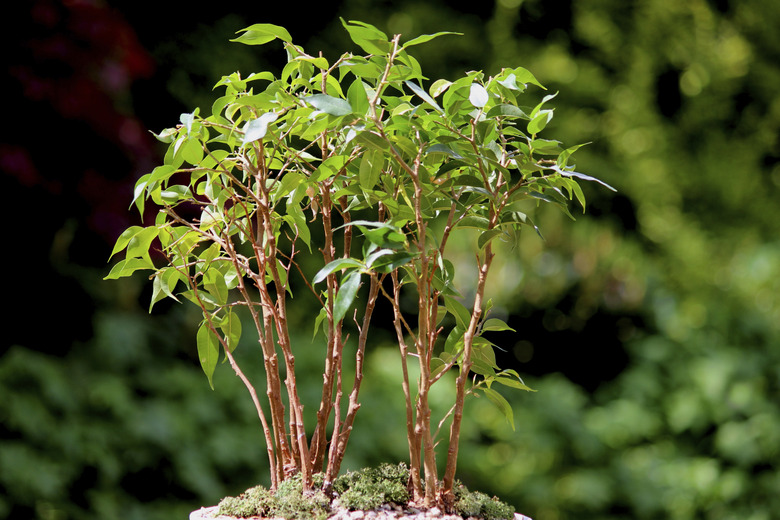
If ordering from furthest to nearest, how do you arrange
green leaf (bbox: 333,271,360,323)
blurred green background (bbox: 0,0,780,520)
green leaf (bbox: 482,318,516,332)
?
blurred green background (bbox: 0,0,780,520), green leaf (bbox: 482,318,516,332), green leaf (bbox: 333,271,360,323)

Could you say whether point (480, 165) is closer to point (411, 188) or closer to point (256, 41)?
point (411, 188)

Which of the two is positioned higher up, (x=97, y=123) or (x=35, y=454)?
(x=97, y=123)

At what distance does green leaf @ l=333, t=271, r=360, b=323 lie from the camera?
0.62 m

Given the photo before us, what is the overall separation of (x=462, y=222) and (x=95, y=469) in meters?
1.57

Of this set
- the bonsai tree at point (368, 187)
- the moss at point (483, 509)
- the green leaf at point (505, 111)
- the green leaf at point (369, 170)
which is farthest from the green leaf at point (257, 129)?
the moss at point (483, 509)

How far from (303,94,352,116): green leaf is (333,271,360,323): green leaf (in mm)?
144

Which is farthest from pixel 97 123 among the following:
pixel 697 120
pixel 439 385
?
pixel 697 120

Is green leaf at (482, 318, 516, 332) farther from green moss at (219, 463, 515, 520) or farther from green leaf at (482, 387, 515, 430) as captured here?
green moss at (219, 463, 515, 520)

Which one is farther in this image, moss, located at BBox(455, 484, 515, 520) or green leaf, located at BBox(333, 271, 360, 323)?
moss, located at BBox(455, 484, 515, 520)

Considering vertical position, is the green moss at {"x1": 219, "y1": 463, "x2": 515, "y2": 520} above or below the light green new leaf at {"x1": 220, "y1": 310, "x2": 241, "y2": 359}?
below

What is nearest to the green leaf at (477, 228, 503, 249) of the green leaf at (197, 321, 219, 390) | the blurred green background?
the green leaf at (197, 321, 219, 390)

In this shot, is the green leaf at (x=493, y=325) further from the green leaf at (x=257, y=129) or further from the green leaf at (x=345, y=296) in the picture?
the green leaf at (x=257, y=129)

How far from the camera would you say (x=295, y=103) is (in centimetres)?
73

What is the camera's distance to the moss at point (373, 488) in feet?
2.58
